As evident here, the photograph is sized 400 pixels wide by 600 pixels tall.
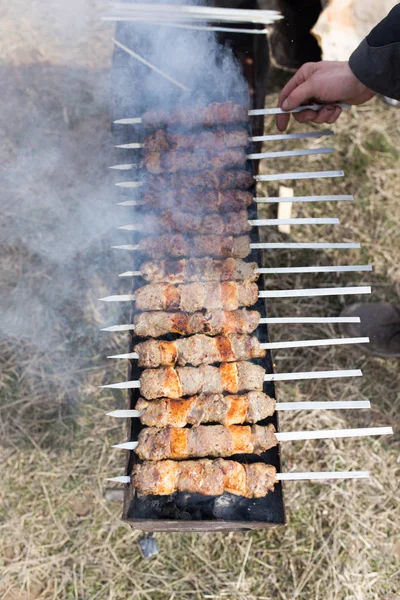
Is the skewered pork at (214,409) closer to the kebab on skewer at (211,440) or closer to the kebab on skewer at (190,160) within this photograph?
the kebab on skewer at (211,440)

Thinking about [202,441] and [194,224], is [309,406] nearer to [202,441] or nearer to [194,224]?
[202,441]

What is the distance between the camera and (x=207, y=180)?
4039 millimetres

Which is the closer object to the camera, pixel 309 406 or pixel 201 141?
pixel 309 406

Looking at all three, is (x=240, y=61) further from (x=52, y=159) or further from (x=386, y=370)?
(x=386, y=370)

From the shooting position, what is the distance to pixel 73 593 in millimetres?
4262

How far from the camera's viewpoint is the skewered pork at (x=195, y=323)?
3568mm

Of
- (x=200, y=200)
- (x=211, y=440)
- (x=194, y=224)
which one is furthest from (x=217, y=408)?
(x=200, y=200)

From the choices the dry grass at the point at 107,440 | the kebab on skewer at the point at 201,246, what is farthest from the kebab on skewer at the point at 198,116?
the dry grass at the point at 107,440

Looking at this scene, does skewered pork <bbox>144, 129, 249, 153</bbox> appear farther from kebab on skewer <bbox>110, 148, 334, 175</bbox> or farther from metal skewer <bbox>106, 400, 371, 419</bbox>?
metal skewer <bbox>106, 400, 371, 419</bbox>

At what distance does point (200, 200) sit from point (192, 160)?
43 centimetres

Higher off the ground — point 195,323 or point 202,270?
point 202,270

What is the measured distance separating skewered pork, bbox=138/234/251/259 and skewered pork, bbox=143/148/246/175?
718 mm

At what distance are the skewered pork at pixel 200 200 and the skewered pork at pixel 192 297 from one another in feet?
2.48

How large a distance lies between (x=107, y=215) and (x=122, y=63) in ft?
5.67
